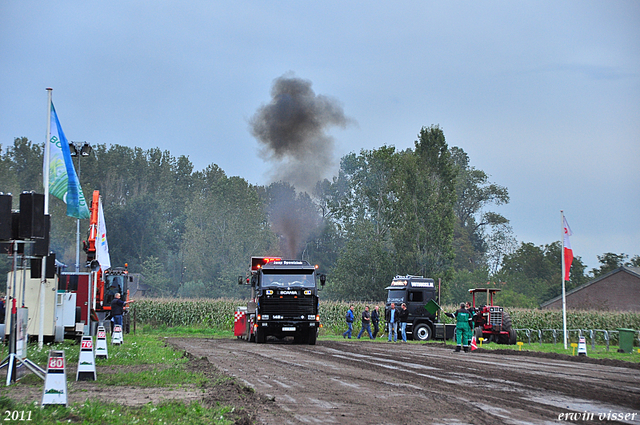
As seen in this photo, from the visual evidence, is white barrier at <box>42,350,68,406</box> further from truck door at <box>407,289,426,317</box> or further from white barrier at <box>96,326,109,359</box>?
truck door at <box>407,289,426,317</box>

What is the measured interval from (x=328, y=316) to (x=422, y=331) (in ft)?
34.9

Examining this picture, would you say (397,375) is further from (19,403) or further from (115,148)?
(115,148)

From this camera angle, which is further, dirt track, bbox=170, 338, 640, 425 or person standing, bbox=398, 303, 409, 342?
person standing, bbox=398, 303, 409, 342

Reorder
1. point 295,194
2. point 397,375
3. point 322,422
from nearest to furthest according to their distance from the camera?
point 322,422 → point 397,375 → point 295,194

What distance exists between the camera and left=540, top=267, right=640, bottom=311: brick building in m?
57.6

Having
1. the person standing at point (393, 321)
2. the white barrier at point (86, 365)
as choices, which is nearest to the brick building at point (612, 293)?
the person standing at point (393, 321)

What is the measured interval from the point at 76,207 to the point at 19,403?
13261mm

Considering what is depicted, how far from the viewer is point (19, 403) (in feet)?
31.1

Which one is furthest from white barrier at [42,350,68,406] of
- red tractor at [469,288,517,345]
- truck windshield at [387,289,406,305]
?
truck windshield at [387,289,406,305]

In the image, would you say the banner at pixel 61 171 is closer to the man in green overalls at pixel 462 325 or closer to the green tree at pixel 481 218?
the man in green overalls at pixel 462 325

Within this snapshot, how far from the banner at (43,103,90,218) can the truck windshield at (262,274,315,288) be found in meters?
8.15

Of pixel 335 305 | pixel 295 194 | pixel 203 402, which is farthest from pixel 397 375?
pixel 295 194

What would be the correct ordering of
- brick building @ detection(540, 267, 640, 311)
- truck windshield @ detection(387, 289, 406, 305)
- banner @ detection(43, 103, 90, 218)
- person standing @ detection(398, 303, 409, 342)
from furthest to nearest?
brick building @ detection(540, 267, 640, 311), truck windshield @ detection(387, 289, 406, 305), person standing @ detection(398, 303, 409, 342), banner @ detection(43, 103, 90, 218)

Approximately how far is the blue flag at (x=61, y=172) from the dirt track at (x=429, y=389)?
725cm
